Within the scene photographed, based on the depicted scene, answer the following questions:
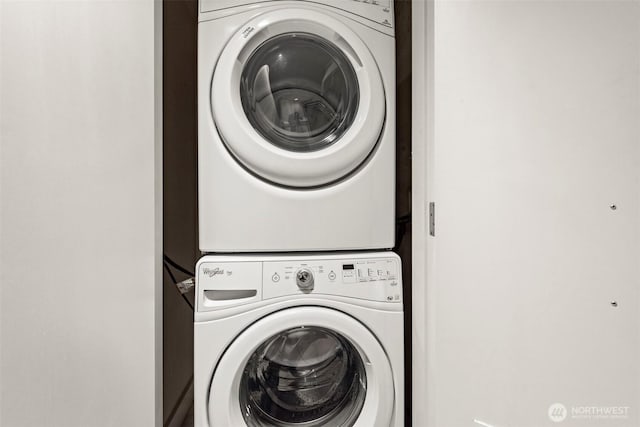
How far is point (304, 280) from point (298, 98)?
572 millimetres

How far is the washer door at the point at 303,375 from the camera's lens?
1.03 meters

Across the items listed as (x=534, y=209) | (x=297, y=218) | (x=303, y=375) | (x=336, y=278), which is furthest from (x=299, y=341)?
(x=534, y=209)

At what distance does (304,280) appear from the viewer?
1.07 metres

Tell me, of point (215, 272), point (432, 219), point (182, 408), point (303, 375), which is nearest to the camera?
point (432, 219)

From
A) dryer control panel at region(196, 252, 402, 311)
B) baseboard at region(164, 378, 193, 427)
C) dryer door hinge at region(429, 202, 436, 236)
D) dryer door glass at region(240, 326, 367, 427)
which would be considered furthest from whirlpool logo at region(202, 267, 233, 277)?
baseboard at region(164, 378, 193, 427)

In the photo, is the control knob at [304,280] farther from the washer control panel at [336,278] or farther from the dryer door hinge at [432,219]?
the dryer door hinge at [432,219]

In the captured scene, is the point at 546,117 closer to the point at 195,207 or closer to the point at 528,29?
the point at 528,29

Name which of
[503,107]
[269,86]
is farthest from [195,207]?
[503,107]

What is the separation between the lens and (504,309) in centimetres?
81

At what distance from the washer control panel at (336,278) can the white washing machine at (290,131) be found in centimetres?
5

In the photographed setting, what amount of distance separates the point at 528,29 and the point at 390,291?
74 centimetres

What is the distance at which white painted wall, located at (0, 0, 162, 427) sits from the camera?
45 centimetres

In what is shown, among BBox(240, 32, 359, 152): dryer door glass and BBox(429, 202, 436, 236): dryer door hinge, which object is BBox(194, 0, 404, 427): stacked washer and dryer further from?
BBox(429, 202, 436, 236): dryer door hinge

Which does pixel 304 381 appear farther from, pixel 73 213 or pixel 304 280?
pixel 73 213
